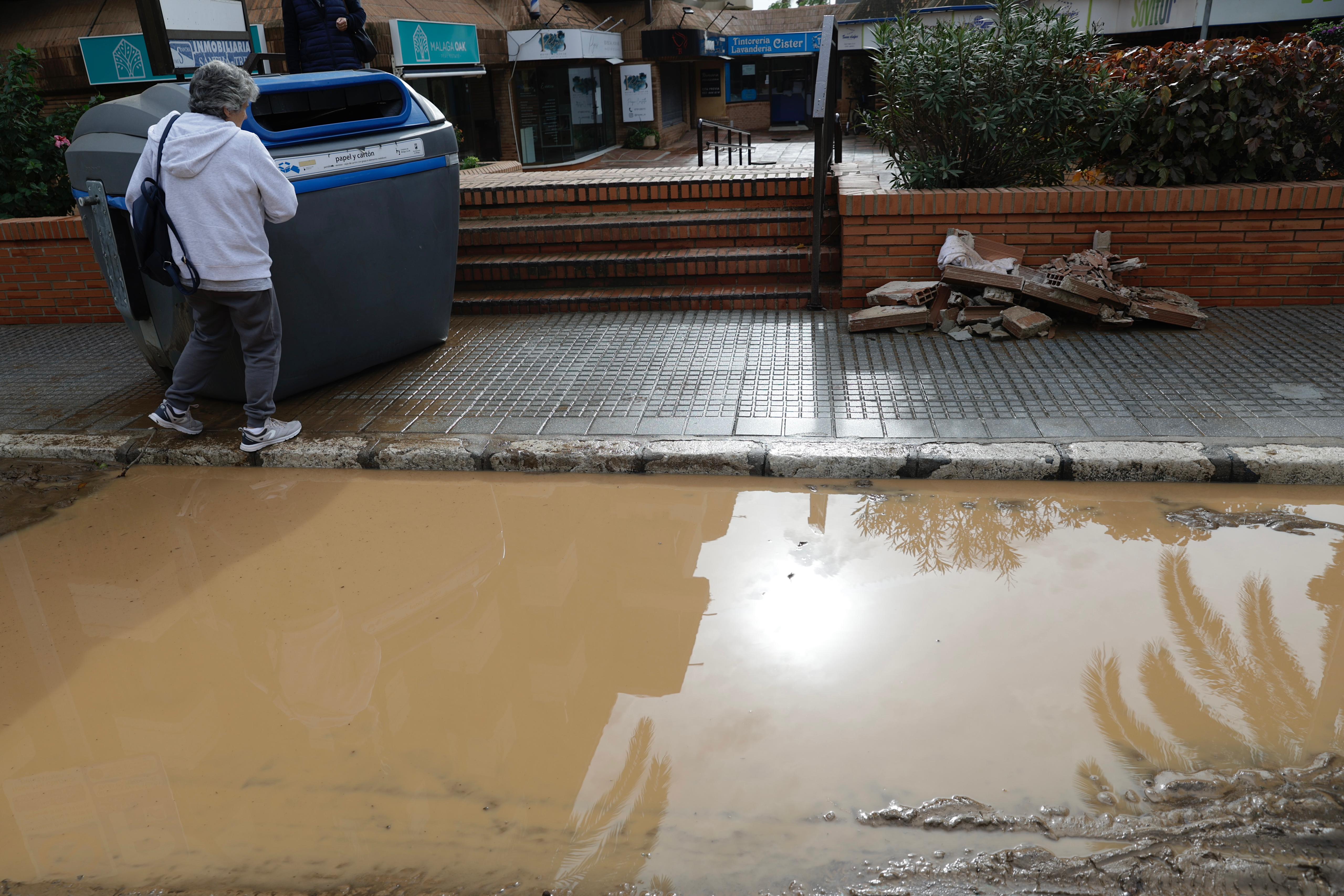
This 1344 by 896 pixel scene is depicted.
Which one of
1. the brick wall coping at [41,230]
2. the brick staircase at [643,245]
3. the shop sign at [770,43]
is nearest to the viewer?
the brick staircase at [643,245]

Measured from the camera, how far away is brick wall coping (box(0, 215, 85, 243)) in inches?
279

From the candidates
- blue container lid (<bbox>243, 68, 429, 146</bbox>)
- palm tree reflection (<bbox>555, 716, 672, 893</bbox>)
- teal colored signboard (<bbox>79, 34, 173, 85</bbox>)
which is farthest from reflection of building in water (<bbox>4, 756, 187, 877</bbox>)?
teal colored signboard (<bbox>79, 34, 173, 85</bbox>)

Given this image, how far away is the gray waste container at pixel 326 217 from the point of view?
4.71 meters

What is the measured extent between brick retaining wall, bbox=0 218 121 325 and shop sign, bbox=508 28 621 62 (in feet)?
42.1

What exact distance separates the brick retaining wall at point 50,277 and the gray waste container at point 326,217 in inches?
105

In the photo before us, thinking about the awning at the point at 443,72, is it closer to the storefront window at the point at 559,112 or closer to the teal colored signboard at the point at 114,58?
the storefront window at the point at 559,112

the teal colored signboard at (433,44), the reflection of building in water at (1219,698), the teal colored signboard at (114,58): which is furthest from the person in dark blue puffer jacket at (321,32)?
the teal colored signboard at (114,58)

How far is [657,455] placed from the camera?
4340mm

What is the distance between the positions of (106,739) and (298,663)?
0.57 metres

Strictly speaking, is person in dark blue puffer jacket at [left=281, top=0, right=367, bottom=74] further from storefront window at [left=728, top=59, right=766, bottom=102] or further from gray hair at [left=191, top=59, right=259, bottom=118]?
storefront window at [left=728, top=59, right=766, bottom=102]

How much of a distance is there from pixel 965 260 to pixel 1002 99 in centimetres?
132

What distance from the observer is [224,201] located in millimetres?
4285

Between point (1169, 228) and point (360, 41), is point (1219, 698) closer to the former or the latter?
point (1169, 228)

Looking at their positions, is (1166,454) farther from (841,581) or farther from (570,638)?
(570,638)
